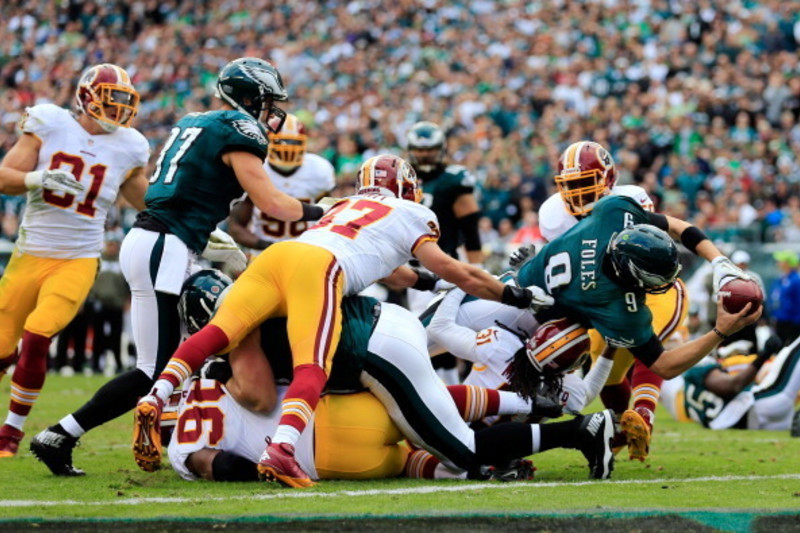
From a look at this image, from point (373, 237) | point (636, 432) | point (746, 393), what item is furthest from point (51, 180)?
point (746, 393)

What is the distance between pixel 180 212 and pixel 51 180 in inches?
44.0

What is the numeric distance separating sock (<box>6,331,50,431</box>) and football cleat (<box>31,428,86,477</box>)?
3.46 ft

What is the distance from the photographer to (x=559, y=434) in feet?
18.1

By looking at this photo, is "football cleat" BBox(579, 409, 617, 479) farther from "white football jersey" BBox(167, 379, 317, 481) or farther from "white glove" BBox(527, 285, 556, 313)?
"white football jersey" BBox(167, 379, 317, 481)

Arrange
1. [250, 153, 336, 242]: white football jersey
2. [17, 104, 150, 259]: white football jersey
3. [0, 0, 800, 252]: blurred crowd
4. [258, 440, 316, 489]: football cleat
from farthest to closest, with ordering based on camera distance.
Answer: [0, 0, 800, 252]: blurred crowd, [250, 153, 336, 242]: white football jersey, [17, 104, 150, 259]: white football jersey, [258, 440, 316, 489]: football cleat

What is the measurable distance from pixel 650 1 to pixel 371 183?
1489 cm

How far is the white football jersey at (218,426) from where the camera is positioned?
5570 mm

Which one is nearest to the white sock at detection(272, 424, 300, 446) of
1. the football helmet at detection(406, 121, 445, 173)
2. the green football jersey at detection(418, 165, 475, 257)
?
the green football jersey at detection(418, 165, 475, 257)

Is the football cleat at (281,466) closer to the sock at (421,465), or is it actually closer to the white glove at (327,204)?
the sock at (421,465)

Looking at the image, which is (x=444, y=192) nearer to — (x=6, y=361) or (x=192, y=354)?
(x=6, y=361)

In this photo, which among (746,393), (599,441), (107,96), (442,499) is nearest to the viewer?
(442,499)

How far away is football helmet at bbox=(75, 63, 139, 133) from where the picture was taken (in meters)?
6.94

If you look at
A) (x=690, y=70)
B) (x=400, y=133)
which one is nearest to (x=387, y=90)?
(x=400, y=133)

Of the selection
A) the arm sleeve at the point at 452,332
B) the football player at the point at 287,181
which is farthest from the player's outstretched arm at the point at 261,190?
the football player at the point at 287,181
